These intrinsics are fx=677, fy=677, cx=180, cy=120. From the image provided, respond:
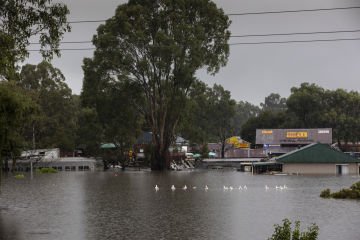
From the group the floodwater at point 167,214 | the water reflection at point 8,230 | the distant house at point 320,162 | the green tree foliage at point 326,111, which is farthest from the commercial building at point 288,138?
the water reflection at point 8,230

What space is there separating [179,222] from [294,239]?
17.2m

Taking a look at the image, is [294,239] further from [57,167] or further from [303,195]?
[57,167]

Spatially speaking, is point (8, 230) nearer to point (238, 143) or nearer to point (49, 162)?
point (49, 162)

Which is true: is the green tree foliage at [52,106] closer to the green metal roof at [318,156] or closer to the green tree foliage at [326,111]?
the green metal roof at [318,156]

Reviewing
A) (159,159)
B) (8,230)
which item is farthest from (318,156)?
(8,230)

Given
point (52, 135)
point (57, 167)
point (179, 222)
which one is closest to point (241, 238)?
A: point (179, 222)

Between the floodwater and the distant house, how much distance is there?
5244cm

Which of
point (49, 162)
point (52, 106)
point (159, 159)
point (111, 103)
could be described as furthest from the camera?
point (52, 106)

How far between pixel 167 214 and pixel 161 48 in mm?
68807

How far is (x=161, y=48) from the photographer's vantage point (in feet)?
371

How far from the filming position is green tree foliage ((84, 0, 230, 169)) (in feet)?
380

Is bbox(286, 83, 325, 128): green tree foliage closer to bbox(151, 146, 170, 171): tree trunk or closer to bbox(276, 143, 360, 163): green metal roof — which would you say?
bbox(276, 143, 360, 163): green metal roof

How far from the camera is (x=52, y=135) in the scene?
15312 cm

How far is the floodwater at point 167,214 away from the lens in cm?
3706
